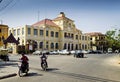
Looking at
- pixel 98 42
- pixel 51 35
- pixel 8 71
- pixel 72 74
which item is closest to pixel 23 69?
pixel 8 71

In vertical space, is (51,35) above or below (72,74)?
above

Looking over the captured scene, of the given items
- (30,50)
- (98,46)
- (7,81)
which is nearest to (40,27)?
(30,50)

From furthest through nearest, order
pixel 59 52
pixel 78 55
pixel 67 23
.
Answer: pixel 67 23
pixel 59 52
pixel 78 55

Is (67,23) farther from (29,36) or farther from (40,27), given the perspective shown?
(29,36)

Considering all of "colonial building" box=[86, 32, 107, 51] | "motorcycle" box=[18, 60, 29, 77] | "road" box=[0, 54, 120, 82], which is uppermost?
"colonial building" box=[86, 32, 107, 51]

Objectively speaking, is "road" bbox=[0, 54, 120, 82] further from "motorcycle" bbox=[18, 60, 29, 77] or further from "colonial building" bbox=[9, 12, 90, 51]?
"colonial building" bbox=[9, 12, 90, 51]

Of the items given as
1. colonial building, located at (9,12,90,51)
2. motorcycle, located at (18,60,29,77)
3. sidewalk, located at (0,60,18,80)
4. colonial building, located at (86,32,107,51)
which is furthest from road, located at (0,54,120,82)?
colonial building, located at (86,32,107,51)

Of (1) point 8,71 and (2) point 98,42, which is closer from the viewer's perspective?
(1) point 8,71

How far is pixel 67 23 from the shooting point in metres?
78.1

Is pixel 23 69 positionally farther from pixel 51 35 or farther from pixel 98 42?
pixel 98 42

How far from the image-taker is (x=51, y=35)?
2869 inches

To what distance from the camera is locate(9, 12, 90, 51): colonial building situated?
211 feet

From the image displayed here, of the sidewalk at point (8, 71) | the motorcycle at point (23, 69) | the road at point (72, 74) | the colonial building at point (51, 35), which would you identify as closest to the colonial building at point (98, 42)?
the colonial building at point (51, 35)

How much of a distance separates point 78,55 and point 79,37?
141ft
